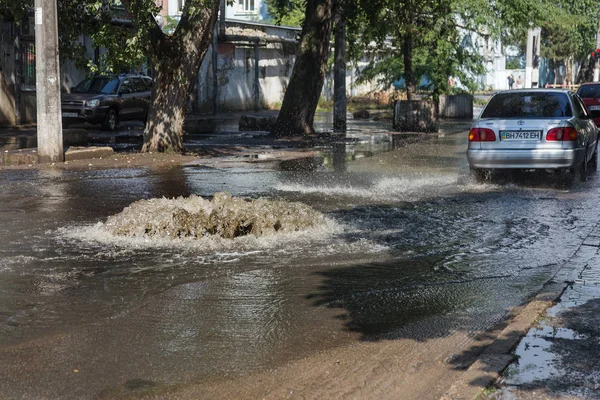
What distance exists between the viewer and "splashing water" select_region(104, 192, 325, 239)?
9672mm

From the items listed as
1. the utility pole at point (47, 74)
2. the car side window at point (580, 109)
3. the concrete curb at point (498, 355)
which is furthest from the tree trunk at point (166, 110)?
the concrete curb at point (498, 355)

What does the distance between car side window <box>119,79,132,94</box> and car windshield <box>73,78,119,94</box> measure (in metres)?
0.19

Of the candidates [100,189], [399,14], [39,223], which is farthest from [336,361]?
[399,14]

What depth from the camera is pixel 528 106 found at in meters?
14.9

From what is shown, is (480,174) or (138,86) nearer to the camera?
(480,174)

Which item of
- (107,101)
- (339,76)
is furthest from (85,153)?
(339,76)

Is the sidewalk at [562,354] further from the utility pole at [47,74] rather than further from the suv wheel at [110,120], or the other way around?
the suv wheel at [110,120]

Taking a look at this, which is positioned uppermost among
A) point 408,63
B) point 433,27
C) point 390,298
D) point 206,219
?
point 433,27

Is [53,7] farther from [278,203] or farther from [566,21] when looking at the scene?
[566,21]

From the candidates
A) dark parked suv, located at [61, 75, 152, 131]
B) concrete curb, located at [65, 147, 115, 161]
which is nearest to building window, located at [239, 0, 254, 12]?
dark parked suv, located at [61, 75, 152, 131]

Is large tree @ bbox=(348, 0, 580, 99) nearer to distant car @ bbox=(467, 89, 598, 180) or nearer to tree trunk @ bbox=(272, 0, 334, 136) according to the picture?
tree trunk @ bbox=(272, 0, 334, 136)

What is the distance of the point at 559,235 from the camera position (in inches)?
401

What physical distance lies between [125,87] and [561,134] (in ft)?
56.0

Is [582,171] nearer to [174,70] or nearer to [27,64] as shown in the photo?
[174,70]
